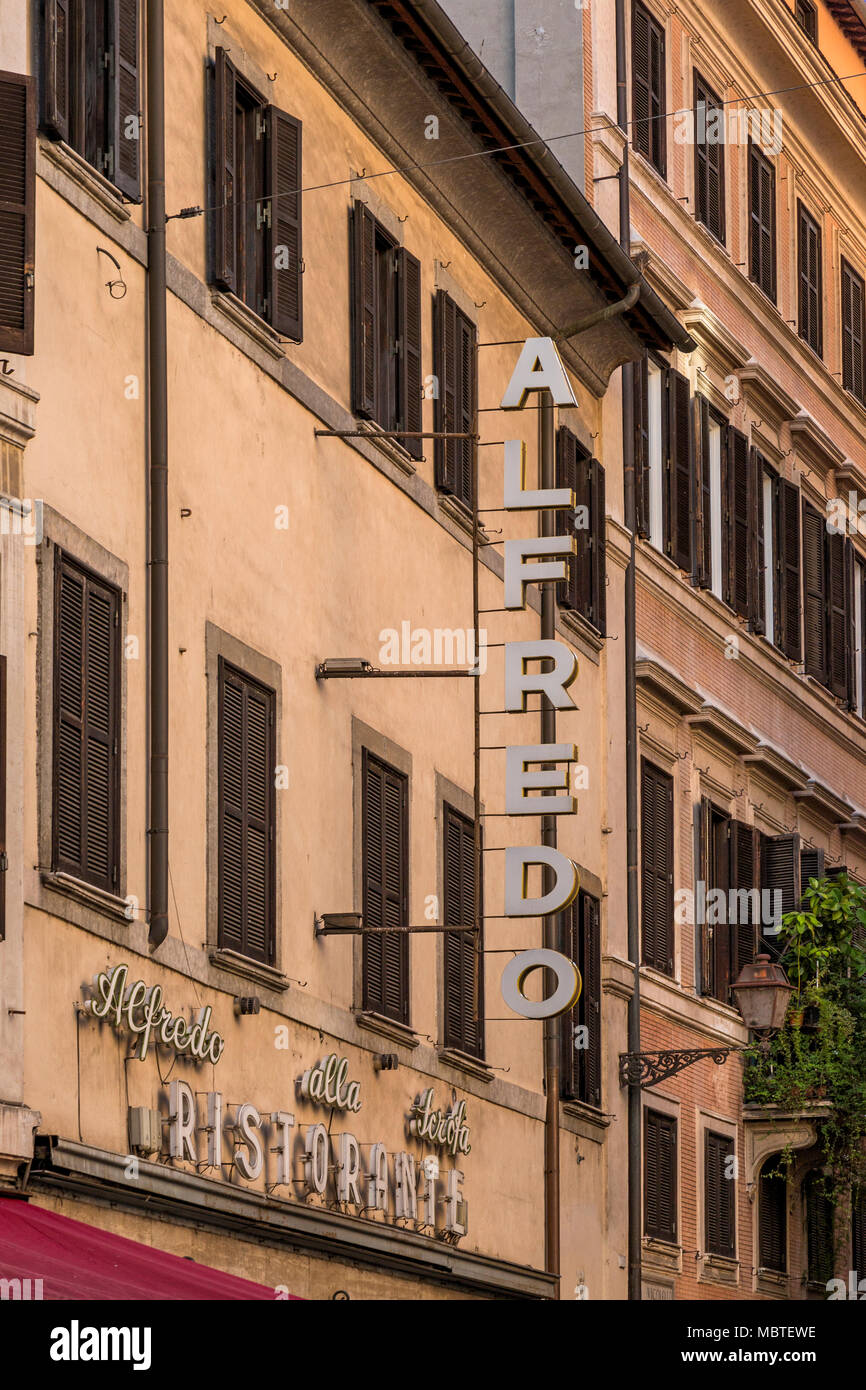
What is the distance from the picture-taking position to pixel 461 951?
2180 cm

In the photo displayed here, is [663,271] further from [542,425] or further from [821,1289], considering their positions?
[821,1289]

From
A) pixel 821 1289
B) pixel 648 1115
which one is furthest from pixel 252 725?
pixel 821 1289

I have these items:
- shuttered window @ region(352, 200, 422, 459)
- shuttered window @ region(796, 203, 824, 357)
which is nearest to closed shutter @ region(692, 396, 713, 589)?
shuttered window @ region(796, 203, 824, 357)

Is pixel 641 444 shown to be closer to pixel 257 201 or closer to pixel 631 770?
pixel 631 770

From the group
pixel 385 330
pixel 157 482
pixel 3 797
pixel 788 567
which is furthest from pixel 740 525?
pixel 3 797

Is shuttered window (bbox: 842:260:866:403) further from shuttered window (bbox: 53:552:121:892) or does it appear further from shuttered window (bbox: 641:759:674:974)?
shuttered window (bbox: 53:552:121:892)

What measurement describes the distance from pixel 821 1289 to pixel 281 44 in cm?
1573

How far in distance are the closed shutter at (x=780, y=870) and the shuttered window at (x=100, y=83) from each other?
49.0 feet

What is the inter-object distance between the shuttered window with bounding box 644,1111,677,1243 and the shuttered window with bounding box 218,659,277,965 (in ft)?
30.5

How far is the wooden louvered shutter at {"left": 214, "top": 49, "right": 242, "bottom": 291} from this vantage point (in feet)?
58.3

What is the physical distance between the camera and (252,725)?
17.9 meters

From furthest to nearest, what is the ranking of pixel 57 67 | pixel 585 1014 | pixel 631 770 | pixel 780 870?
pixel 780 870
pixel 631 770
pixel 585 1014
pixel 57 67

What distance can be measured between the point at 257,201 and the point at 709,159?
12859 mm

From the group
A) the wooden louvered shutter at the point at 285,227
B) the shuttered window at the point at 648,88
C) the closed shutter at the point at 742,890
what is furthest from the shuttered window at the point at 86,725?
the closed shutter at the point at 742,890
